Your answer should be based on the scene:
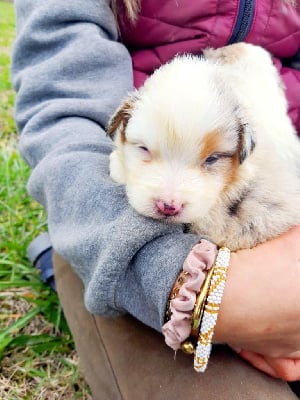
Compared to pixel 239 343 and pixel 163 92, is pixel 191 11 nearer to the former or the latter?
pixel 163 92

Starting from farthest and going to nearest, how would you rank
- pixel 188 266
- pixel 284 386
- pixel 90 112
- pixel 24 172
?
pixel 24 172
pixel 90 112
pixel 284 386
pixel 188 266

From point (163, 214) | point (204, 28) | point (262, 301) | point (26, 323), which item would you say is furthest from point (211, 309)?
point (26, 323)

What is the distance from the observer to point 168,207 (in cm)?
129

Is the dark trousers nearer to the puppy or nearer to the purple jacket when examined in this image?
the puppy

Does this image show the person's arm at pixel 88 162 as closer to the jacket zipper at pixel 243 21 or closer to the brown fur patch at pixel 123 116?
the brown fur patch at pixel 123 116

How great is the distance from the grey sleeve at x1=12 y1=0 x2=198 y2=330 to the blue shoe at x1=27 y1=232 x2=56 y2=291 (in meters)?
0.72

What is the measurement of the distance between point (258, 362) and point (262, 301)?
0.83 feet

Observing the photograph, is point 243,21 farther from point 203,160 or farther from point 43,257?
point 43,257

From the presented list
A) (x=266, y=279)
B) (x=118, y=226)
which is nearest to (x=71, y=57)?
(x=118, y=226)

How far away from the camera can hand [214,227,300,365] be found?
1.32 meters

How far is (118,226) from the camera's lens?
1.36m

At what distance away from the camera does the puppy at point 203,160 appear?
1.32m

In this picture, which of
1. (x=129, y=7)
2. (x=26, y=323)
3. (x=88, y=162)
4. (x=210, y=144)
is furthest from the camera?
(x=26, y=323)

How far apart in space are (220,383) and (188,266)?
40cm
